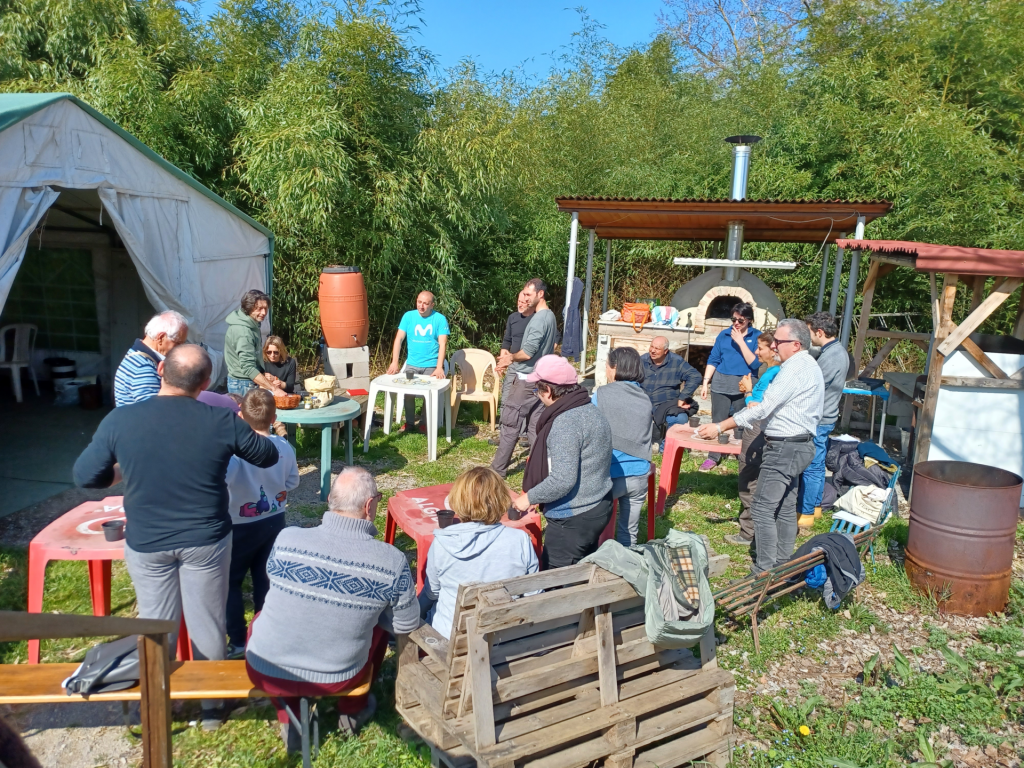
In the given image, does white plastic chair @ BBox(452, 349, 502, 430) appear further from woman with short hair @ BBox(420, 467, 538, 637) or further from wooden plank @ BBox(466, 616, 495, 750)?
wooden plank @ BBox(466, 616, 495, 750)

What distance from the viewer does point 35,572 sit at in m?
3.16

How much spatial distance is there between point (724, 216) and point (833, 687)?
21.3ft

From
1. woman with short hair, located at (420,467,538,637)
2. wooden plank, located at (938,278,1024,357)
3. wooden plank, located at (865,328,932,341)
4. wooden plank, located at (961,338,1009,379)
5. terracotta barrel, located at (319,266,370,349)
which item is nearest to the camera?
woman with short hair, located at (420,467,538,637)


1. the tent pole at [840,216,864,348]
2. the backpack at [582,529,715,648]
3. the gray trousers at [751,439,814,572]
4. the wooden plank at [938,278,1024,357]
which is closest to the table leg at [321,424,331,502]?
the gray trousers at [751,439,814,572]

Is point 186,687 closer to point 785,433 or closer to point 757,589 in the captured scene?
point 757,589

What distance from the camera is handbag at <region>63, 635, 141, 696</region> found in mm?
2445

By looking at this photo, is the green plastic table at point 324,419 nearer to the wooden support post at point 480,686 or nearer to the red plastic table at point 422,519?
the red plastic table at point 422,519

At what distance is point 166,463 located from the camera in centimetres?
265

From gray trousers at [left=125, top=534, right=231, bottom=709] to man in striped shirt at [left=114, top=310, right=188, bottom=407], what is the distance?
1.24 meters

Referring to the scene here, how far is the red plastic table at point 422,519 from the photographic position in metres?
3.64

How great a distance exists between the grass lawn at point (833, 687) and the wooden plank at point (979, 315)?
5.87 ft

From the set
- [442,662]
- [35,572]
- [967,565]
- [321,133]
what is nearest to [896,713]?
[967,565]

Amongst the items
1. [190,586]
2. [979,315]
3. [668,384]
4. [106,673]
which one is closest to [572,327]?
[668,384]

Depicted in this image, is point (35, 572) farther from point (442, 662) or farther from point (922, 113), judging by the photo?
point (922, 113)
